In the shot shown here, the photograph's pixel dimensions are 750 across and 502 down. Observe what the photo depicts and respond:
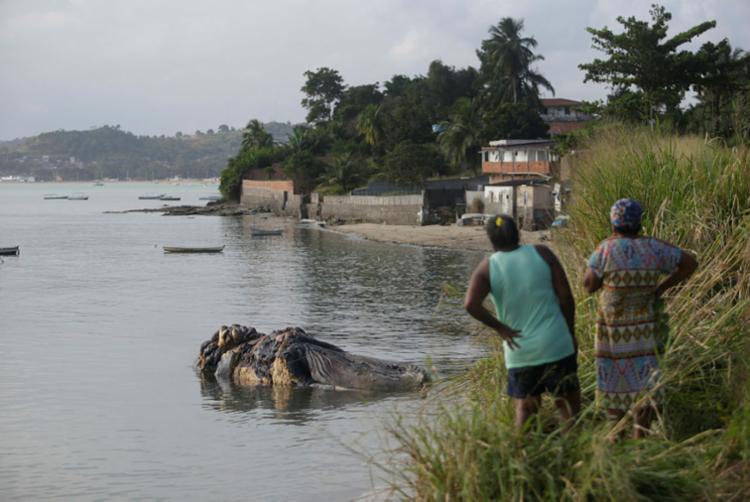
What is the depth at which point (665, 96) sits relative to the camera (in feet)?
145

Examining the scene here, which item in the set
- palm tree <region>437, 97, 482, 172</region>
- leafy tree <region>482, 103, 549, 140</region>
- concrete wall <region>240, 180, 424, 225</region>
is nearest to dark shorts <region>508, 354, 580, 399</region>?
concrete wall <region>240, 180, 424, 225</region>

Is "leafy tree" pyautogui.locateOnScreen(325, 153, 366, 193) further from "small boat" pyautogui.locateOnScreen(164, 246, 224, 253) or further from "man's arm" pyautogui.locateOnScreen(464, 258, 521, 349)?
"man's arm" pyautogui.locateOnScreen(464, 258, 521, 349)

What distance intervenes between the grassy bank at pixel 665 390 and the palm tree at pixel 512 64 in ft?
239

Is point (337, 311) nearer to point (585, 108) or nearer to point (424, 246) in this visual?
point (585, 108)

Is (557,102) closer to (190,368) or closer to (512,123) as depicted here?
(512,123)

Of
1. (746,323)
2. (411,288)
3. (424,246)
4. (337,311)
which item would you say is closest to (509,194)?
(424,246)

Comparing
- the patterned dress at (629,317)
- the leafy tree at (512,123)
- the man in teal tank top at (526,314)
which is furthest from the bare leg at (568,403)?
the leafy tree at (512,123)

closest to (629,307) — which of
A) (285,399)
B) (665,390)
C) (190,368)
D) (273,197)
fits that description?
(665,390)

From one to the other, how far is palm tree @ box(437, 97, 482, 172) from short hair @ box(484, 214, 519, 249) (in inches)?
2816

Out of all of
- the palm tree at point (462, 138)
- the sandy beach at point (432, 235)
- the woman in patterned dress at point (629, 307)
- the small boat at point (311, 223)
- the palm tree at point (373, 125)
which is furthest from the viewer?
the palm tree at point (373, 125)

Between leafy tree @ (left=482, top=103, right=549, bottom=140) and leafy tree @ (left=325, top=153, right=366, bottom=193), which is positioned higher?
leafy tree @ (left=482, top=103, right=549, bottom=140)

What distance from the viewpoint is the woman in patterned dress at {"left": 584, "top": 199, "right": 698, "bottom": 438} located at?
6.84 metres

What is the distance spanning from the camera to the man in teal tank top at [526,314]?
6531mm

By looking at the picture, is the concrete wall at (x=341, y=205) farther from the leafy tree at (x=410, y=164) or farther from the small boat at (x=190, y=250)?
the small boat at (x=190, y=250)
